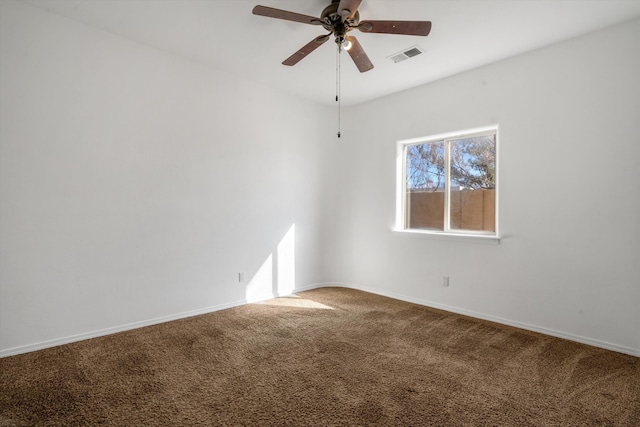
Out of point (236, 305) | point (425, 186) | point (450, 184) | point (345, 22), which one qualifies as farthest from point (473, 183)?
point (236, 305)

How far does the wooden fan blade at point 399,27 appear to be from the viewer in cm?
216

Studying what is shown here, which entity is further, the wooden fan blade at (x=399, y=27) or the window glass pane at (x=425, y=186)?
the window glass pane at (x=425, y=186)

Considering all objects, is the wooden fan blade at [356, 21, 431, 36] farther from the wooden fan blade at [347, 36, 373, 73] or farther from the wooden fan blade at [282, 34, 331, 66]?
the wooden fan blade at [282, 34, 331, 66]

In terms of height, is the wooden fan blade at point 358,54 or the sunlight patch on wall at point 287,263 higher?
the wooden fan blade at point 358,54

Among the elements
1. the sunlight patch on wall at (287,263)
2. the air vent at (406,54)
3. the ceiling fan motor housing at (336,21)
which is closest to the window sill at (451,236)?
the sunlight patch on wall at (287,263)

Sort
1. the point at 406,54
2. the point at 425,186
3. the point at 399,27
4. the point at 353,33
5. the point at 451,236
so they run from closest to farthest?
the point at 399,27
the point at 353,33
the point at 406,54
the point at 451,236
the point at 425,186

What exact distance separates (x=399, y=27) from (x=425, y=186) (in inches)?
94.4

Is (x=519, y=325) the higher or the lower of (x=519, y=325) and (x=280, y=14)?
the lower

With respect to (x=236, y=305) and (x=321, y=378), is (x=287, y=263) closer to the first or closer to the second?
(x=236, y=305)

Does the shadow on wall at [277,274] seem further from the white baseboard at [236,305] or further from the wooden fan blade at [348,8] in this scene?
the wooden fan blade at [348,8]

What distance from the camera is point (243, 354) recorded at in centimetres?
263

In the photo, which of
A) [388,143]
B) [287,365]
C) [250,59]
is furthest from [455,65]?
[287,365]

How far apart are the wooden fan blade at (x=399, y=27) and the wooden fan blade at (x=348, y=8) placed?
0.49ft

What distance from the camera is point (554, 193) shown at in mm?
3090
